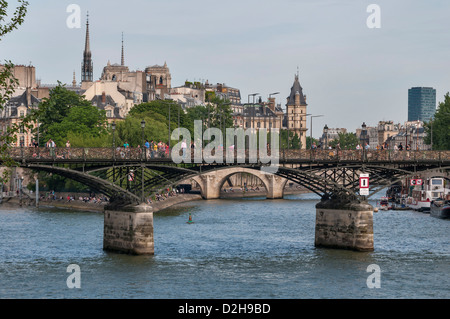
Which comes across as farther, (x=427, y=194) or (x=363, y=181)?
(x=427, y=194)

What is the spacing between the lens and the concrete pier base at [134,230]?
198 feet

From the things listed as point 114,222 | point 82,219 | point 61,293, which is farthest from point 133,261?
point 82,219

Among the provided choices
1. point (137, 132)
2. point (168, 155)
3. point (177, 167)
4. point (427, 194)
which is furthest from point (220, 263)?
point (427, 194)

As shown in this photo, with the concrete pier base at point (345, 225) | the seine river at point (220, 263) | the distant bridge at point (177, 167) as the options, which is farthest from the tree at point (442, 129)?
the concrete pier base at point (345, 225)

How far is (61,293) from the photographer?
4853cm

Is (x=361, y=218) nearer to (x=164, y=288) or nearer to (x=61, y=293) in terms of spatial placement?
(x=164, y=288)

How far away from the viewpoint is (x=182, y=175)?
212 ft

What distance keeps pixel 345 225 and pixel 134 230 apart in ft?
50.2

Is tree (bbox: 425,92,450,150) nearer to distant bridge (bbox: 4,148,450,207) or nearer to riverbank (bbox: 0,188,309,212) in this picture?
riverbank (bbox: 0,188,309,212)

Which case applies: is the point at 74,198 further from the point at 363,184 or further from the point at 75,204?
the point at 363,184

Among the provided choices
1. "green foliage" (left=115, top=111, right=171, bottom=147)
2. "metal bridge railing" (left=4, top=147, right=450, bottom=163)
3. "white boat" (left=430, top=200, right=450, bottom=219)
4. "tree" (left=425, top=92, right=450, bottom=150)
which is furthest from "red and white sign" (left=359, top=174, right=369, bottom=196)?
"tree" (left=425, top=92, right=450, bottom=150)

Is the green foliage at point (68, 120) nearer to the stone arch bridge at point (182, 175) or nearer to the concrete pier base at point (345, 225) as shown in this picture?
the stone arch bridge at point (182, 175)

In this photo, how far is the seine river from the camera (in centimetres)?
4994

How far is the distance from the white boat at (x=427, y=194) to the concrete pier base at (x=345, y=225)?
52.4 m
